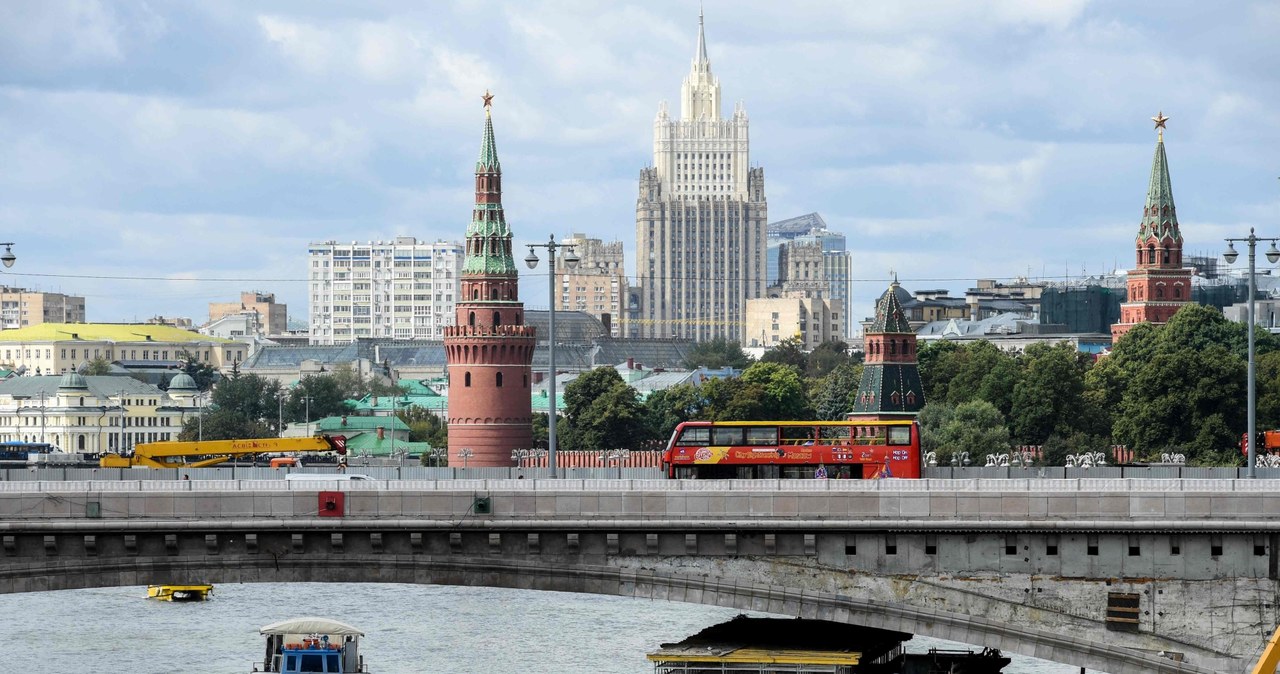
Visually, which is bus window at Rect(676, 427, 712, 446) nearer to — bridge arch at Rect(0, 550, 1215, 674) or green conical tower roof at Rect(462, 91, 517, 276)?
bridge arch at Rect(0, 550, 1215, 674)

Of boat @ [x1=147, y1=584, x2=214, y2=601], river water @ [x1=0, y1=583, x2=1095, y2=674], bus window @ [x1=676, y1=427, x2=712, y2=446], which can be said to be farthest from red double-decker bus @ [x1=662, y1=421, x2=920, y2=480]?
boat @ [x1=147, y1=584, x2=214, y2=601]

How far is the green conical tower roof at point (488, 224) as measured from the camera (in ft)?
581

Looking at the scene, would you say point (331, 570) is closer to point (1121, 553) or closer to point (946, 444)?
point (1121, 553)

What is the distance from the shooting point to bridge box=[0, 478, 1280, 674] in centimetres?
6141

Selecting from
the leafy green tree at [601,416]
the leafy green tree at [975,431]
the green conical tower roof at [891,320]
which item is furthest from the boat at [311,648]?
the leafy green tree at [601,416]

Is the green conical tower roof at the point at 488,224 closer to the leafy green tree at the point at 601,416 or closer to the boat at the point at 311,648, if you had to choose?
the leafy green tree at the point at 601,416

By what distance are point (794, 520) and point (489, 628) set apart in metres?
44.1

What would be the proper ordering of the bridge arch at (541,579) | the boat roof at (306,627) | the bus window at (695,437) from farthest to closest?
the bus window at (695,437) < the boat roof at (306,627) < the bridge arch at (541,579)

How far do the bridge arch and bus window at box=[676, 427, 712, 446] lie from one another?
78.0 ft

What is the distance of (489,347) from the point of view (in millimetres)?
174000

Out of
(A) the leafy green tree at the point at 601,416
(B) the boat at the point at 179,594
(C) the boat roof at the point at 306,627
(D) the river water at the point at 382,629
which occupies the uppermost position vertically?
(A) the leafy green tree at the point at 601,416

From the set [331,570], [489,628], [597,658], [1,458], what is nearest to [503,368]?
[1,458]

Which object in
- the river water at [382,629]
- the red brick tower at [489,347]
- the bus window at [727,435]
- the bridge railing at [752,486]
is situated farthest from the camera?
the red brick tower at [489,347]

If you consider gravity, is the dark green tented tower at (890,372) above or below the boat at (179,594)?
above
